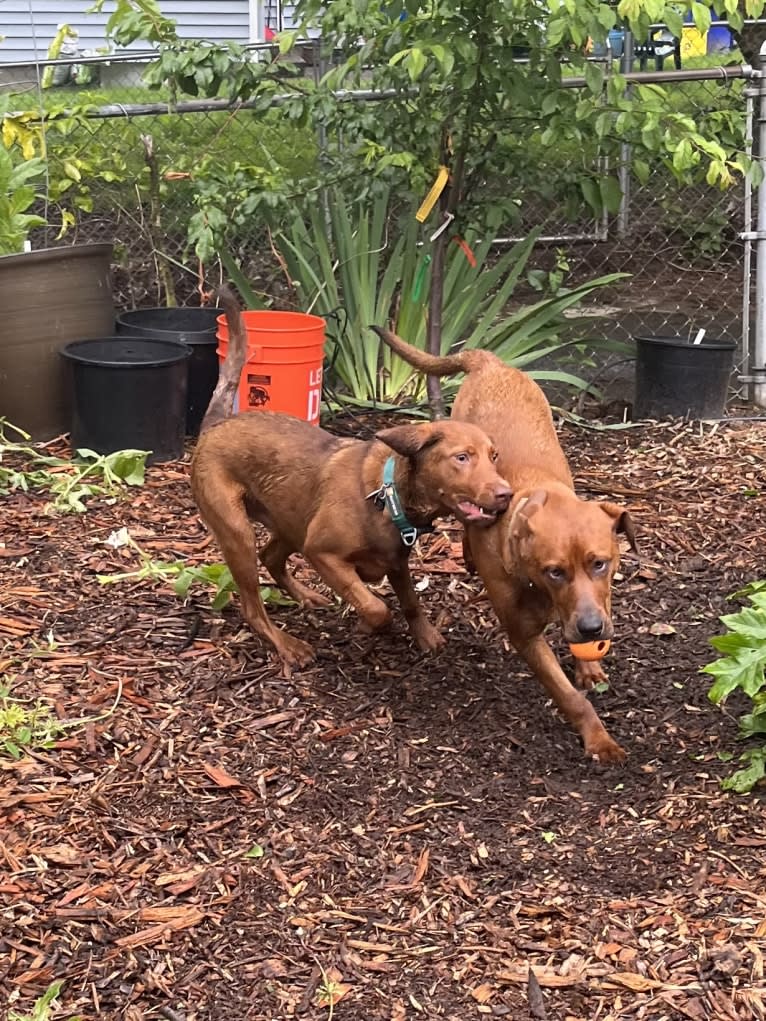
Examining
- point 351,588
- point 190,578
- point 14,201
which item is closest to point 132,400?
point 14,201

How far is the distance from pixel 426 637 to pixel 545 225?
5942 mm

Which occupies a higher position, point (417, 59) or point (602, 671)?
point (417, 59)

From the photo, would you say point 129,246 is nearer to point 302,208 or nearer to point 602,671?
point 302,208

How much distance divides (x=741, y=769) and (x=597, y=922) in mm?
902

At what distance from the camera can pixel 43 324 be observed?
23.4ft

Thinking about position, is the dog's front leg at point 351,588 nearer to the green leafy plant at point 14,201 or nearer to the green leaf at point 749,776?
the green leaf at point 749,776

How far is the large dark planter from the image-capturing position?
699 centimetres

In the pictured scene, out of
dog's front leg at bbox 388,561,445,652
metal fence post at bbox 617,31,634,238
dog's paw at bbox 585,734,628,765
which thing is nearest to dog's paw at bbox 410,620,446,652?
dog's front leg at bbox 388,561,445,652

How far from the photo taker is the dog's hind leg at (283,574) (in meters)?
5.27

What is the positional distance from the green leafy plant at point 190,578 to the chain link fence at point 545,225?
298 cm

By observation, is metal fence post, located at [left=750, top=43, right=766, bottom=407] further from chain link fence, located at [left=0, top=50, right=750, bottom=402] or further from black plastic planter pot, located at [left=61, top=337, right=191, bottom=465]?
black plastic planter pot, located at [left=61, top=337, right=191, bottom=465]

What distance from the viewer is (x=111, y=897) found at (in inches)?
135

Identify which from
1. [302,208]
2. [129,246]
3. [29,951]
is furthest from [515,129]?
[29,951]

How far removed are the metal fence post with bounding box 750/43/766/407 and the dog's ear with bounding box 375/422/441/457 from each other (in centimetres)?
393
